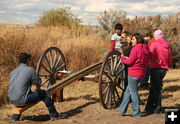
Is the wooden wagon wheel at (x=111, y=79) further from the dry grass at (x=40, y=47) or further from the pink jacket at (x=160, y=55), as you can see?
the dry grass at (x=40, y=47)

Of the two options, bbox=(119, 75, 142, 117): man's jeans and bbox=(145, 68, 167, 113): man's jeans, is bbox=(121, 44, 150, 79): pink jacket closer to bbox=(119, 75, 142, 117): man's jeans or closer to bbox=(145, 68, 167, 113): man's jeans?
bbox=(119, 75, 142, 117): man's jeans

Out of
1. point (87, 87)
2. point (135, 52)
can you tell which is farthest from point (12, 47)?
point (135, 52)

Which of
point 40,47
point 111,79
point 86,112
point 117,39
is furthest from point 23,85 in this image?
point 40,47

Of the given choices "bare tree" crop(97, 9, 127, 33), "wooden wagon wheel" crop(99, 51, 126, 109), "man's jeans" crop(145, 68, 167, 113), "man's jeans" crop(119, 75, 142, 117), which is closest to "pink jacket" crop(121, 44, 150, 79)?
"man's jeans" crop(119, 75, 142, 117)

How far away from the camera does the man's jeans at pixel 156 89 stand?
527 cm

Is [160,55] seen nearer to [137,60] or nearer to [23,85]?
[137,60]

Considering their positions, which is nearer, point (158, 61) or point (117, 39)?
point (158, 61)

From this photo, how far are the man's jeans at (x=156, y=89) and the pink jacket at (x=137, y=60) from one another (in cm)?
43

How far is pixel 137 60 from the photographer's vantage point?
4.94 m

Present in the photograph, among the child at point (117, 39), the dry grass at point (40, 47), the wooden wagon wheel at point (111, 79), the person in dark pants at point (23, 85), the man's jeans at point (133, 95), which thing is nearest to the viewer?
the person in dark pants at point (23, 85)

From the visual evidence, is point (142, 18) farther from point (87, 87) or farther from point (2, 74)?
point (2, 74)

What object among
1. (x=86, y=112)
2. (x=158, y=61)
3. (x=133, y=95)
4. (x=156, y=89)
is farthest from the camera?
(x=86, y=112)

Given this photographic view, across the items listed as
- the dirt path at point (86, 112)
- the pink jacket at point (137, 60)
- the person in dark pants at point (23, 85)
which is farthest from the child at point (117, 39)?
the person in dark pants at point (23, 85)

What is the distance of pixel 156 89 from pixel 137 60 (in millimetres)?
905
